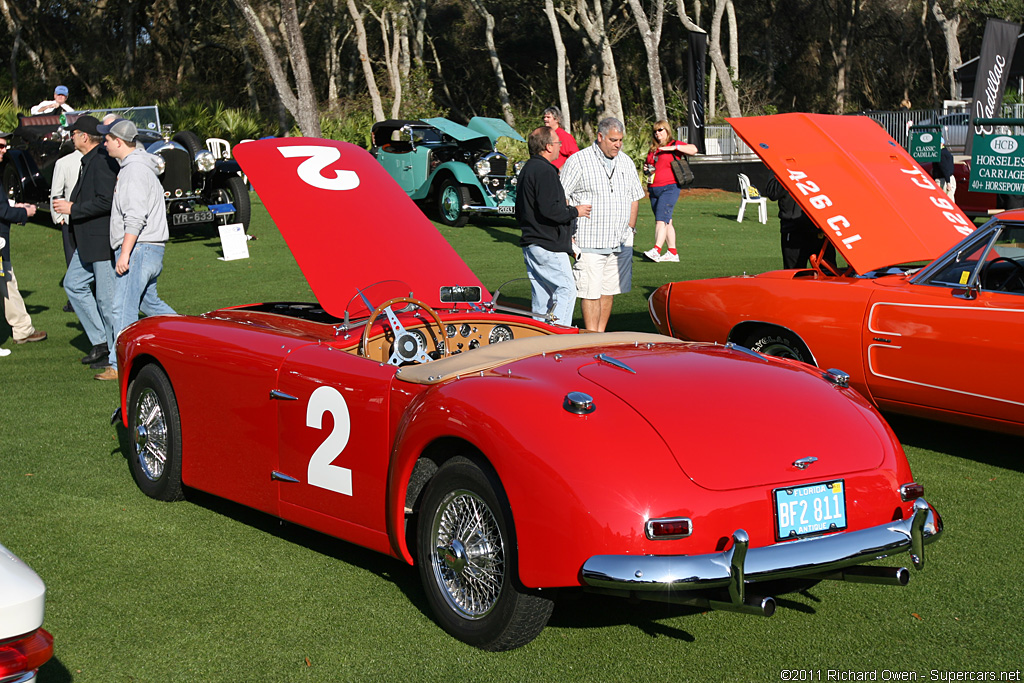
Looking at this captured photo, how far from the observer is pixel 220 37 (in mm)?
45625

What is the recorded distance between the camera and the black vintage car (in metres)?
16.9

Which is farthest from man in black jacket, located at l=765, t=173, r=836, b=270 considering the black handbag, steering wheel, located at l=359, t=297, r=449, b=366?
steering wheel, located at l=359, t=297, r=449, b=366

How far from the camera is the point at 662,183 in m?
14.9

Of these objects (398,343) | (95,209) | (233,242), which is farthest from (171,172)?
(398,343)

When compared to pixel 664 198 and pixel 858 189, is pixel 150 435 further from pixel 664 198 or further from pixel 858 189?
pixel 664 198

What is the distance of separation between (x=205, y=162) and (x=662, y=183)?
7.72 meters

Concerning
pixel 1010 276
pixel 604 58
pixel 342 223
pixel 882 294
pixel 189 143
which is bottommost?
pixel 882 294

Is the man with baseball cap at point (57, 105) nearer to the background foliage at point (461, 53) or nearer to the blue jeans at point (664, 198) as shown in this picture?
the blue jeans at point (664, 198)

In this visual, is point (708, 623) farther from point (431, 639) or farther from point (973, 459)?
point (973, 459)

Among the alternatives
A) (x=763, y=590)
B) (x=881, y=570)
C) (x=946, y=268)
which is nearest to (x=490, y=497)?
(x=763, y=590)

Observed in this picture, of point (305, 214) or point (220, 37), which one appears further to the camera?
point (220, 37)

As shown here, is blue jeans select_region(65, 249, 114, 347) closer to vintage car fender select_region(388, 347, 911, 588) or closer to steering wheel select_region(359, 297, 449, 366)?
steering wheel select_region(359, 297, 449, 366)

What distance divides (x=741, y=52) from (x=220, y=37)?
1110 inches

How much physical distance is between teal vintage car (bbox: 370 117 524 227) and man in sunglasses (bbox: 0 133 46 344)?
9.12 meters
